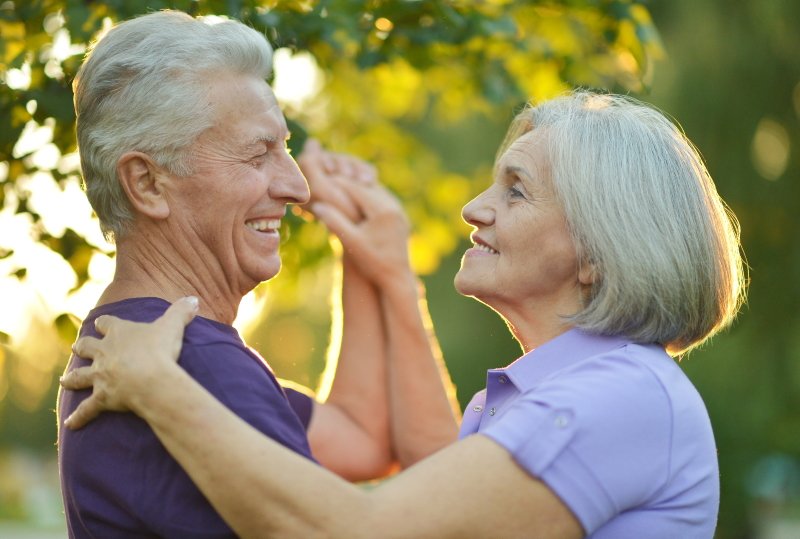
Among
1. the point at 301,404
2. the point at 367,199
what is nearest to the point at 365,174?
the point at 367,199

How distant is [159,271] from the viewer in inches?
111

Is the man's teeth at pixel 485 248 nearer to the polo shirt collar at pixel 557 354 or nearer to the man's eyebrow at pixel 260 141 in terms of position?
the polo shirt collar at pixel 557 354

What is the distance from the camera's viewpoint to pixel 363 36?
401 cm

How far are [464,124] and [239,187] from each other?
11.2 meters

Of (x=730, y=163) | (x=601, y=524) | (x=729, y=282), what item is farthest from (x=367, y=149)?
(x=730, y=163)

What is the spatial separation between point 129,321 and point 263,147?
0.62m

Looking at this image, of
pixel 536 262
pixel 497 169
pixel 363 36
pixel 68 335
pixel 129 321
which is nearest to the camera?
pixel 129 321

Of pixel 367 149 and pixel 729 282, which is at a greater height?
pixel 729 282

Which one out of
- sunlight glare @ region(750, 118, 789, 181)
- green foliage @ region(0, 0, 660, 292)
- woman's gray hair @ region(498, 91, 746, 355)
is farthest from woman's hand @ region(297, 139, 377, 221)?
sunlight glare @ region(750, 118, 789, 181)

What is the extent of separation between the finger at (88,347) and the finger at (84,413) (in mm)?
103

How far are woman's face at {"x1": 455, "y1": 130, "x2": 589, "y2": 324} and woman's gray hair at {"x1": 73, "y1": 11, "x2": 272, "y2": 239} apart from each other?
0.74 metres

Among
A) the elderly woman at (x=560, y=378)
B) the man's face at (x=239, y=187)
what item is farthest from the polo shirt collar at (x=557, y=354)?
the man's face at (x=239, y=187)

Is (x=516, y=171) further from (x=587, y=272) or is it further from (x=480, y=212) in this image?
(x=587, y=272)

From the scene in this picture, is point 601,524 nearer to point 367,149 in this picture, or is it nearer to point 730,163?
point 367,149
